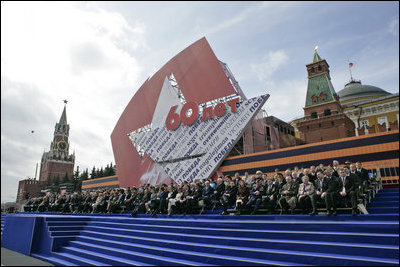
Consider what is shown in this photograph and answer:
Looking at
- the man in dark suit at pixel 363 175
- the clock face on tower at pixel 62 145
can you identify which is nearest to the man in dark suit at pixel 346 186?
the man in dark suit at pixel 363 175

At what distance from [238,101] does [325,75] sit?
26774mm

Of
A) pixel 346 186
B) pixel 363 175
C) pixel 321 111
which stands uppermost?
pixel 321 111

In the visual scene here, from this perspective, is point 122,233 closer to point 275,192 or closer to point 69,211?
point 275,192

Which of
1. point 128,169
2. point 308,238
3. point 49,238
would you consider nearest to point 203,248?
point 308,238

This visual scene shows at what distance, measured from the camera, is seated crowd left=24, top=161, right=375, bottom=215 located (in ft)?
23.5

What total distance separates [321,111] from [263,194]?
3440cm

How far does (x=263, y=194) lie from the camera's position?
8883mm

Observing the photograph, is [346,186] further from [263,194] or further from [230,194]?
[230,194]

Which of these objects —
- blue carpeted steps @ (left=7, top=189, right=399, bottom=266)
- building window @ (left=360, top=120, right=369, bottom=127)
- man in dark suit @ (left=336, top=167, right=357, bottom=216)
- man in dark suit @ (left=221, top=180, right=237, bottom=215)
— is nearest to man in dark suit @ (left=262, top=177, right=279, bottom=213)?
blue carpeted steps @ (left=7, top=189, right=399, bottom=266)

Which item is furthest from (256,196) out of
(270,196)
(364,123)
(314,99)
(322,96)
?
(364,123)

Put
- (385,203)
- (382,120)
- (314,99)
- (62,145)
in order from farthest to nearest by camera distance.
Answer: (62,145)
(382,120)
(314,99)
(385,203)

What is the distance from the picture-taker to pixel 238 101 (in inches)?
840

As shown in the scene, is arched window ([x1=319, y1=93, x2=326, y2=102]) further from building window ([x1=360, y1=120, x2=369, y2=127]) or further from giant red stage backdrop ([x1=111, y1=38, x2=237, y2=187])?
giant red stage backdrop ([x1=111, y1=38, x2=237, y2=187])

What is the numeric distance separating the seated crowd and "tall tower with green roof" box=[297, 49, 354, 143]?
98.3 feet
